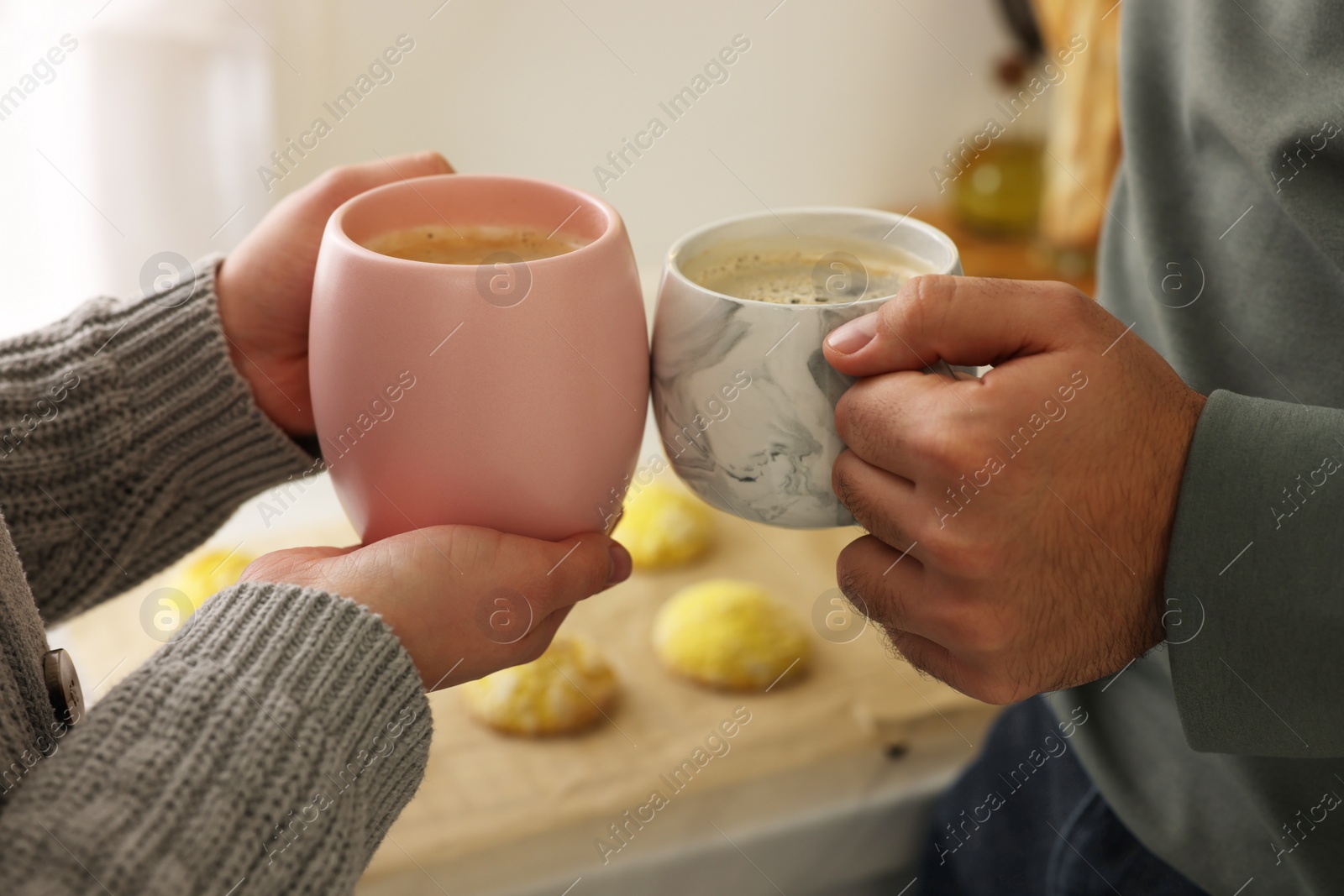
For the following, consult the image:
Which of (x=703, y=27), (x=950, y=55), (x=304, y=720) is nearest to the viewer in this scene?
(x=304, y=720)

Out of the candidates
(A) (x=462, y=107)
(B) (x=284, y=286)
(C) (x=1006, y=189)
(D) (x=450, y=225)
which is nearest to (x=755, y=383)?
(D) (x=450, y=225)

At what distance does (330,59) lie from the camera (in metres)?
1.31

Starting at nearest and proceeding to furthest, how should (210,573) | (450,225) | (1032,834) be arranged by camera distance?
(450,225) < (1032,834) < (210,573)

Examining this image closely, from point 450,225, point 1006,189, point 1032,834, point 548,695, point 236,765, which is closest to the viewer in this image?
point 236,765

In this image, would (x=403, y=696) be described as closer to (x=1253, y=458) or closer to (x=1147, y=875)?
(x=1253, y=458)

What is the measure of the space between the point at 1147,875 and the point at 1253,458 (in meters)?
0.37

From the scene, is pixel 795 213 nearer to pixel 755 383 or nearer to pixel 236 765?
pixel 755 383

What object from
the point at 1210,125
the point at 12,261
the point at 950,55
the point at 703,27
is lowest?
the point at 950,55

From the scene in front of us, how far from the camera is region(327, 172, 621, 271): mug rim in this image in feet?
1.61

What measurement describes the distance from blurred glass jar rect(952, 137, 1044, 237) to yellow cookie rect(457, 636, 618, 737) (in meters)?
1.18

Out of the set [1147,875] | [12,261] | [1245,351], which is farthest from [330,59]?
[1147,875]

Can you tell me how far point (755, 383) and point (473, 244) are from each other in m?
0.20

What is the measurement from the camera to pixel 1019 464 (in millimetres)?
485

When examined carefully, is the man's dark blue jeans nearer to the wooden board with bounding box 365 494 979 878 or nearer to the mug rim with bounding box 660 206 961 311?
the wooden board with bounding box 365 494 979 878
